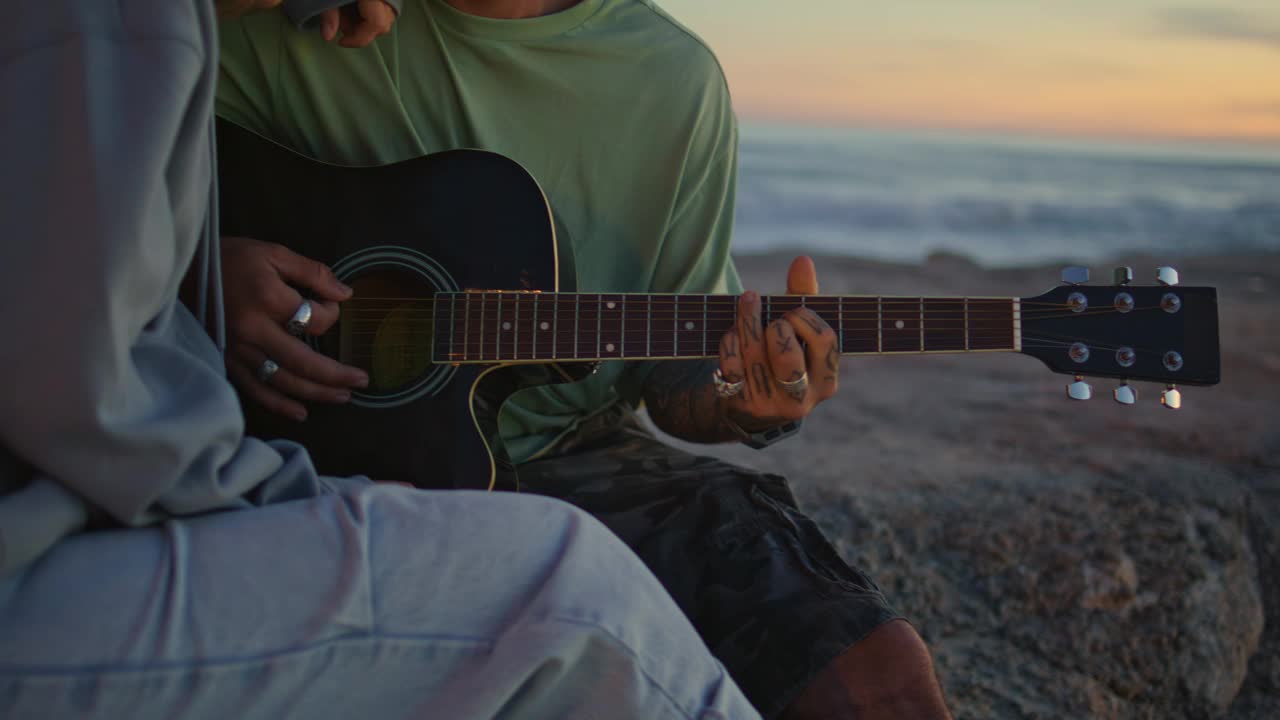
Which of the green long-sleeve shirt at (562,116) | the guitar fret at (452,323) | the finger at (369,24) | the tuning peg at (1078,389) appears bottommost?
the tuning peg at (1078,389)

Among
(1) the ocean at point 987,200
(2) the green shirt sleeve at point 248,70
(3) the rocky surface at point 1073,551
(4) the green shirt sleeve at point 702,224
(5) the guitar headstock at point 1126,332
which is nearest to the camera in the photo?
(5) the guitar headstock at point 1126,332

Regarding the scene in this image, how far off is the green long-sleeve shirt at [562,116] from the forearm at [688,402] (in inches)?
2.6

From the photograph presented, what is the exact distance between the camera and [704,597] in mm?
1574

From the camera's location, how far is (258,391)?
5.58 ft

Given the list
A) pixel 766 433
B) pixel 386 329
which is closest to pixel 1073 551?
pixel 766 433

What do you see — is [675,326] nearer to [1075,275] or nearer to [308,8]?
[1075,275]

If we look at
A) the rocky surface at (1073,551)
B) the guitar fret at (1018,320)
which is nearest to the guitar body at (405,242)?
the guitar fret at (1018,320)

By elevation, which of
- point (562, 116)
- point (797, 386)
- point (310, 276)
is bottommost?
point (797, 386)

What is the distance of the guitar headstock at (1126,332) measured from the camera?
1.78m

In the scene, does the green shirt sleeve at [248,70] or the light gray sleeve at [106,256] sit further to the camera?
the green shirt sleeve at [248,70]

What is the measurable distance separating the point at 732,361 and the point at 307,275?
78cm

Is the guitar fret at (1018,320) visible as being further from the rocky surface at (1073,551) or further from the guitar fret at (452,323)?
A: the guitar fret at (452,323)

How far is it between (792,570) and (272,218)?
113 cm

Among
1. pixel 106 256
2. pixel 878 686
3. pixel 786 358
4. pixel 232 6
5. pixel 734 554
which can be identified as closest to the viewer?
pixel 106 256
